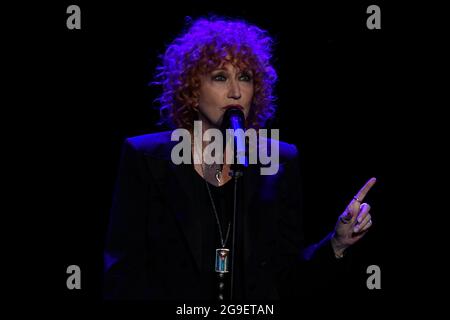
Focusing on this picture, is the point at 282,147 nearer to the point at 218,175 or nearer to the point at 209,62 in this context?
the point at 218,175

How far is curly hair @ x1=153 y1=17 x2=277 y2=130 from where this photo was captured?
2539 mm

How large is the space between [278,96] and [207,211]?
81 cm

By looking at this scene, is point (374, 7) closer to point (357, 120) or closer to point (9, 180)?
point (357, 120)

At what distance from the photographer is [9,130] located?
279 cm

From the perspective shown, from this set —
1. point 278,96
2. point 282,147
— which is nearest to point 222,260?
point 282,147

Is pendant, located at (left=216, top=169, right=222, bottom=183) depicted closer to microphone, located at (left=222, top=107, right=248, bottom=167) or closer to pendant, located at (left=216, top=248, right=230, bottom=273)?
pendant, located at (left=216, top=248, right=230, bottom=273)

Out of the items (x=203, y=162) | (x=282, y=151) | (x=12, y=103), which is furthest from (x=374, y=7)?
(x=12, y=103)

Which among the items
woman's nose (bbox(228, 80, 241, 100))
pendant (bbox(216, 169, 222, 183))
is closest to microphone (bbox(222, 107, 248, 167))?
woman's nose (bbox(228, 80, 241, 100))

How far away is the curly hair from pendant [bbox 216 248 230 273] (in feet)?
2.15

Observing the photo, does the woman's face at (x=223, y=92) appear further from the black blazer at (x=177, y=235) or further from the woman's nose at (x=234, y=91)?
the black blazer at (x=177, y=235)

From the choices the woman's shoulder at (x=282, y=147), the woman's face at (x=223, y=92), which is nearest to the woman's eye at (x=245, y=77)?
the woman's face at (x=223, y=92)

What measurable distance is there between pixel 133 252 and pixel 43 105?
0.90 meters

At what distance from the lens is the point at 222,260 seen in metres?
2.33

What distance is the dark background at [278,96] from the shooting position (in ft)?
9.20
